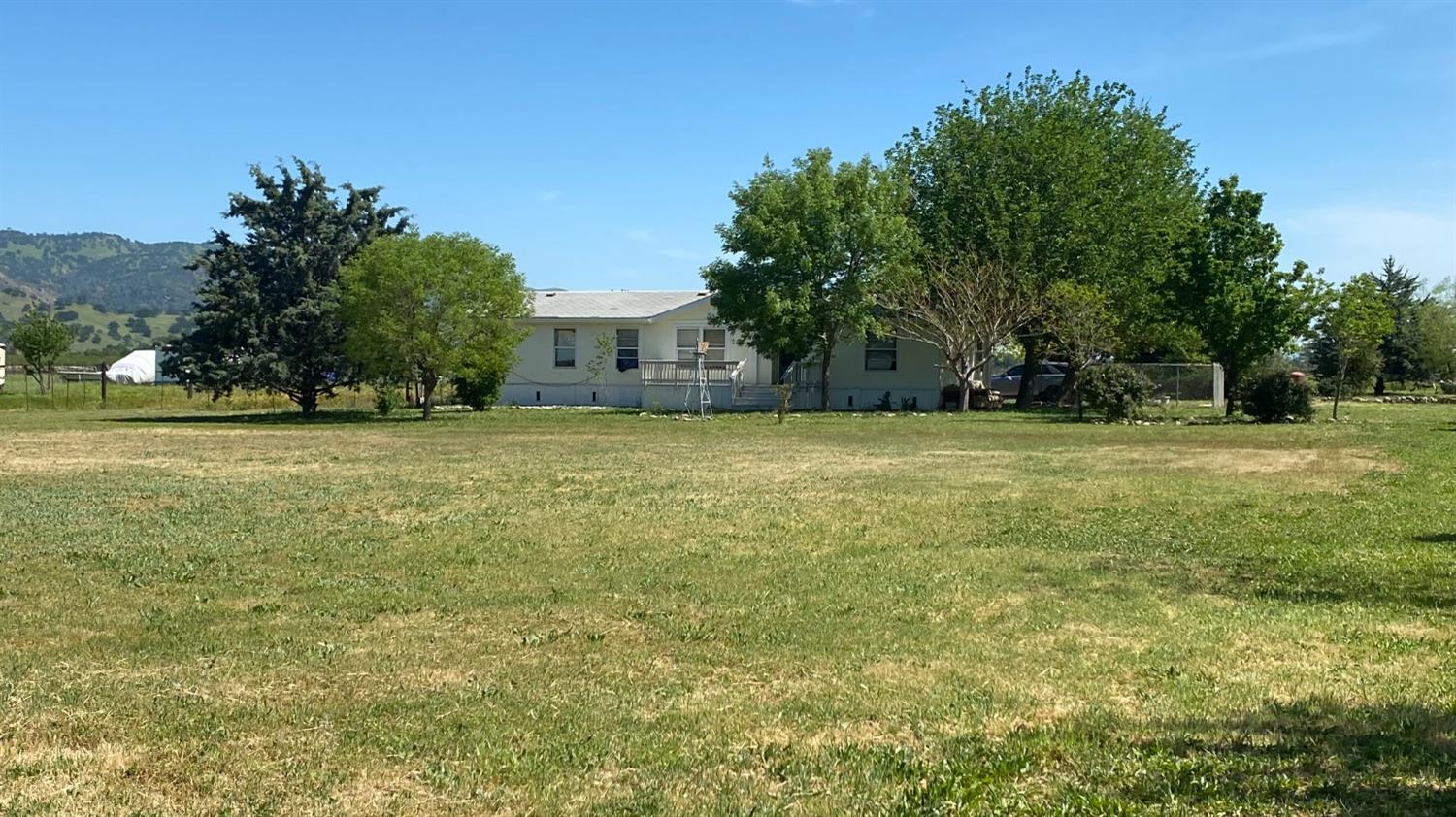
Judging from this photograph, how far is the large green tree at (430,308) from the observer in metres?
33.9

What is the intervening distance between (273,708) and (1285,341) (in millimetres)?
35024

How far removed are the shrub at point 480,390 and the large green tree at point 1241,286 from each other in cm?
2077

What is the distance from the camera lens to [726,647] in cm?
719

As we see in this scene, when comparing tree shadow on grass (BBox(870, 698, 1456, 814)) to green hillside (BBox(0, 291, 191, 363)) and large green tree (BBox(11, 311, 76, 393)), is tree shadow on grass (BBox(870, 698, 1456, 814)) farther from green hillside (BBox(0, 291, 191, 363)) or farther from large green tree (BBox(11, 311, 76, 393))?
green hillside (BBox(0, 291, 191, 363))

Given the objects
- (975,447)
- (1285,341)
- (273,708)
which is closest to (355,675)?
(273,708)

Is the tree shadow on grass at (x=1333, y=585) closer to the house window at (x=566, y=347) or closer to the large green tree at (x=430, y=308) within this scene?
the large green tree at (x=430, y=308)

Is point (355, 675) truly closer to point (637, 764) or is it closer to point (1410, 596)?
point (637, 764)

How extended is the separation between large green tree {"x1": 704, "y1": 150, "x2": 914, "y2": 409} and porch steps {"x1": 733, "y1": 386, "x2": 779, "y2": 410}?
2720 millimetres

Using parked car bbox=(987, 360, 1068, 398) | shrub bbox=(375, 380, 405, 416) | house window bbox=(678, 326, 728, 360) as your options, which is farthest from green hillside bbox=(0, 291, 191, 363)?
parked car bbox=(987, 360, 1068, 398)

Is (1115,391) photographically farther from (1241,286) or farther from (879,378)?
(879,378)

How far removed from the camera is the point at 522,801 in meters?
4.59

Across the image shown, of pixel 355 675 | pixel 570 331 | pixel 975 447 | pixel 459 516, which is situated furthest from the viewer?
pixel 570 331

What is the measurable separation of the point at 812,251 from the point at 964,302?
489cm

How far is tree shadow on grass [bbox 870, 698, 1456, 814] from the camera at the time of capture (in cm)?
445
